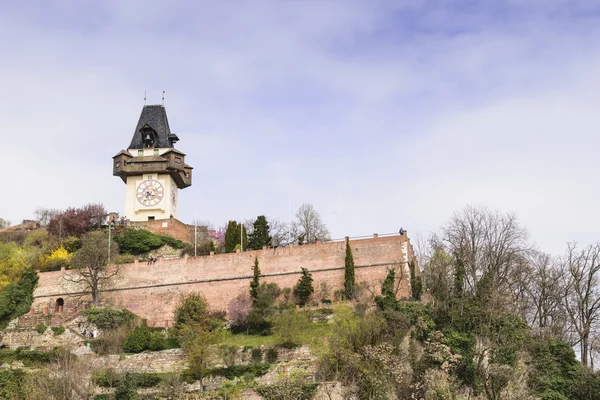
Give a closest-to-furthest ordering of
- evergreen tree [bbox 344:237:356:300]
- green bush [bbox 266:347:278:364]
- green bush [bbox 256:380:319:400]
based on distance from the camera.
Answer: green bush [bbox 256:380:319:400] < green bush [bbox 266:347:278:364] < evergreen tree [bbox 344:237:356:300]

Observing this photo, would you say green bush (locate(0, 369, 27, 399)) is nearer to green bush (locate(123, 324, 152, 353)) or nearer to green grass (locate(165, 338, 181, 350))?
green bush (locate(123, 324, 152, 353))

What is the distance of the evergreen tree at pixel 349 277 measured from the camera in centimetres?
4447

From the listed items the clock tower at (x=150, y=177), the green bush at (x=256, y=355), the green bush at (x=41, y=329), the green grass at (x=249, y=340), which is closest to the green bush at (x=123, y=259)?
the clock tower at (x=150, y=177)

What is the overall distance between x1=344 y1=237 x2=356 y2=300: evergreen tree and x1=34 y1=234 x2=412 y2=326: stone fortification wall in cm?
54

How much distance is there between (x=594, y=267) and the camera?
41344 millimetres

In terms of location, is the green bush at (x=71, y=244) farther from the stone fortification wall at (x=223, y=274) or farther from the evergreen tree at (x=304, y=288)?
the evergreen tree at (x=304, y=288)

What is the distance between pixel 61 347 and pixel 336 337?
46.9ft

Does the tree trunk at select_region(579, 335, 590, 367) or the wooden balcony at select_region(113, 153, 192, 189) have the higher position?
the wooden balcony at select_region(113, 153, 192, 189)

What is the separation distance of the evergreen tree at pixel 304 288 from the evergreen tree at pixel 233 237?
31.9 ft

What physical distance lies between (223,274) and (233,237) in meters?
7.09

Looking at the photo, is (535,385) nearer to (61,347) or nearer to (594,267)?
(594,267)

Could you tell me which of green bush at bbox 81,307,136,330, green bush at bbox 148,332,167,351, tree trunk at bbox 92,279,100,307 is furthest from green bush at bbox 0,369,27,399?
tree trunk at bbox 92,279,100,307

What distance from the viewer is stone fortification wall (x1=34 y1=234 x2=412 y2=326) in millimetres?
45781

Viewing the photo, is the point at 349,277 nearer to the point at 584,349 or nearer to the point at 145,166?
the point at 584,349
